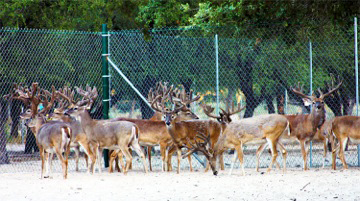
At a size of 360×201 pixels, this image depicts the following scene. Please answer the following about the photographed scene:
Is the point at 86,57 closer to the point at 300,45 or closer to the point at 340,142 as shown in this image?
the point at 300,45

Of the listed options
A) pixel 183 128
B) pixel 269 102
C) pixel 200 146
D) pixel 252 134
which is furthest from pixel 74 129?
pixel 269 102

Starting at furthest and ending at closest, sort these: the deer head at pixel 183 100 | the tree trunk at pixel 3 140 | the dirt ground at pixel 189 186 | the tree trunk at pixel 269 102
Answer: the tree trunk at pixel 269 102 → the tree trunk at pixel 3 140 → the deer head at pixel 183 100 → the dirt ground at pixel 189 186

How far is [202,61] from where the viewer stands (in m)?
15.0

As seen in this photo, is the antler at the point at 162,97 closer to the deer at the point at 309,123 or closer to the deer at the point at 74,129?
the deer at the point at 74,129

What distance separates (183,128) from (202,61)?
212cm

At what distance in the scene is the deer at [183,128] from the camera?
44.3 feet

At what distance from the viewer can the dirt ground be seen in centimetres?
944

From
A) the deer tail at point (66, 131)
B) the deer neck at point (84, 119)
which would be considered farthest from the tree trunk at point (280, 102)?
the deer tail at point (66, 131)

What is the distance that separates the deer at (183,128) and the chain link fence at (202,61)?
0.59 metres

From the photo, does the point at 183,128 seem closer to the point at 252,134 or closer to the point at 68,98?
the point at 252,134

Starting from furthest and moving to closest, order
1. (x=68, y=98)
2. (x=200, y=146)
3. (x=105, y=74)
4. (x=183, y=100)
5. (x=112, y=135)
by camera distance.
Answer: (x=105, y=74)
(x=183, y=100)
(x=68, y=98)
(x=112, y=135)
(x=200, y=146)

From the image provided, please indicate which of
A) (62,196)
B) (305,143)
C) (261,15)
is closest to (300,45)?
(261,15)

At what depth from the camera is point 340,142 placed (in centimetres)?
1316

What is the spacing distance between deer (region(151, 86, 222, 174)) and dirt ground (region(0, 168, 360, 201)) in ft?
Result: 3.23
